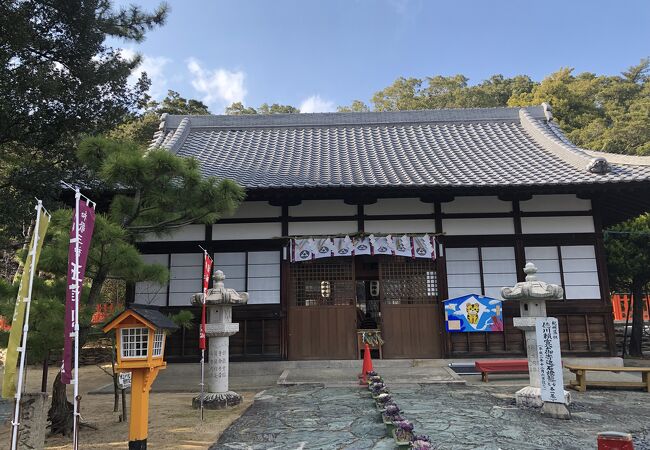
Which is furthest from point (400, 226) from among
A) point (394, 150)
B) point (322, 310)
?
point (394, 150)

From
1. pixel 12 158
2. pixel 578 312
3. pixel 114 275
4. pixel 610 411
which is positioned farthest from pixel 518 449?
pixel 12 158

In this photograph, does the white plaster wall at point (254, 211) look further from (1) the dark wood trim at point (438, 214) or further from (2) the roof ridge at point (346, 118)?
(2) the roof ridge at point (346, 118)

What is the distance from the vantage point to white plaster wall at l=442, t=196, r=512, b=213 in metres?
11.9

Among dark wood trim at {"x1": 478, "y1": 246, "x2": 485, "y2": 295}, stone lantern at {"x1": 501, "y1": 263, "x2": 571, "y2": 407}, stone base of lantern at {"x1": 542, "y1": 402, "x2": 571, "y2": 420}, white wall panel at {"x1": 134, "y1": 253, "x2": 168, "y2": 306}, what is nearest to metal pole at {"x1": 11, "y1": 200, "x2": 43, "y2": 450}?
stone base of lantern at {"x1": 542, "y1": 402, "x2": 571, "y2": 420}

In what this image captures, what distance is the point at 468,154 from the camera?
45.3ft

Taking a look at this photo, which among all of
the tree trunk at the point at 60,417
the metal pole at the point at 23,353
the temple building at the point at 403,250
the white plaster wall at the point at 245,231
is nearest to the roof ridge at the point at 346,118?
the temple building at the point at 403,250

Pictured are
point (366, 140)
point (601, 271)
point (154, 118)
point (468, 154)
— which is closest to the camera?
point (601, 271)

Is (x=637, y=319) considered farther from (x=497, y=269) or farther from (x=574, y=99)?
(x=574, y=99)

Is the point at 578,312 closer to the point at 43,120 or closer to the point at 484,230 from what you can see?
the point at 484,230

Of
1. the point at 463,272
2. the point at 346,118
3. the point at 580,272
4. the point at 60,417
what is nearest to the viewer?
the point at 60,417

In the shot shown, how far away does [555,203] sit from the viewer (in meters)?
11.9

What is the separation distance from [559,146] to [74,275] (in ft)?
43.3

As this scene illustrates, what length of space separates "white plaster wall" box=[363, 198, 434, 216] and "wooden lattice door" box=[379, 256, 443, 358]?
1320 mm

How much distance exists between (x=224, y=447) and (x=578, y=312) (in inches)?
376
